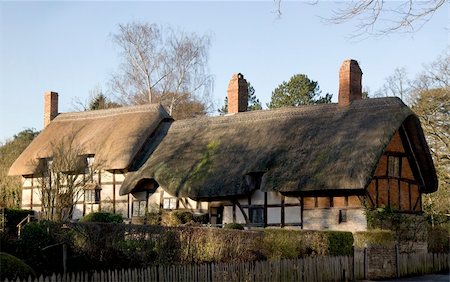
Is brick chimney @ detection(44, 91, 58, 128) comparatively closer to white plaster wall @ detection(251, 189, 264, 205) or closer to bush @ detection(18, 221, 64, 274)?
white plaster wall @ detection(251, 189, 264, 205)

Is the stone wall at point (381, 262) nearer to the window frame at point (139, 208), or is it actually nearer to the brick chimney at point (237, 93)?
the window frame at point (139, 208)

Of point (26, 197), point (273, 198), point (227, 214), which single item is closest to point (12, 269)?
point (273, 198)

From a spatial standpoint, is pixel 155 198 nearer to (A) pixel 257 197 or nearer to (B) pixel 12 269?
(A) pixel 257 197

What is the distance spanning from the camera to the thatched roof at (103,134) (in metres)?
36.4

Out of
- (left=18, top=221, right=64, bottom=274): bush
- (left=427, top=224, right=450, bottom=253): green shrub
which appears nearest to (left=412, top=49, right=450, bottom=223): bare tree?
(left=427, top=224, right=450, bottom=253): green shrub

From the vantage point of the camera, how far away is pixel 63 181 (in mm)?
34094

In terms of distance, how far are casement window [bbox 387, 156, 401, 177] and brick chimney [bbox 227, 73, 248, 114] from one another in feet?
32.5

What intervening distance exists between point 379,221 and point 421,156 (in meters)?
5.60

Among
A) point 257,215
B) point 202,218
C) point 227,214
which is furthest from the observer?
point 202,218

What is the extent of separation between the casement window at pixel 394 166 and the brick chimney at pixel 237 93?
391 inches

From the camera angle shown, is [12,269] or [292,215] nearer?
[12,269]

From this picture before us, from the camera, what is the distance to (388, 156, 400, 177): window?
3031cm

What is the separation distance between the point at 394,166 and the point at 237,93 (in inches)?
410

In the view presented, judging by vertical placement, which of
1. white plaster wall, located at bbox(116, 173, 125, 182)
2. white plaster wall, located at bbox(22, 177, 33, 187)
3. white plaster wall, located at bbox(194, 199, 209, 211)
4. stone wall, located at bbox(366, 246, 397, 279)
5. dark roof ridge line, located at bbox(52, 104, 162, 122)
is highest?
dark roof ridge line, located at bbox(52, 104, 162, 122)
